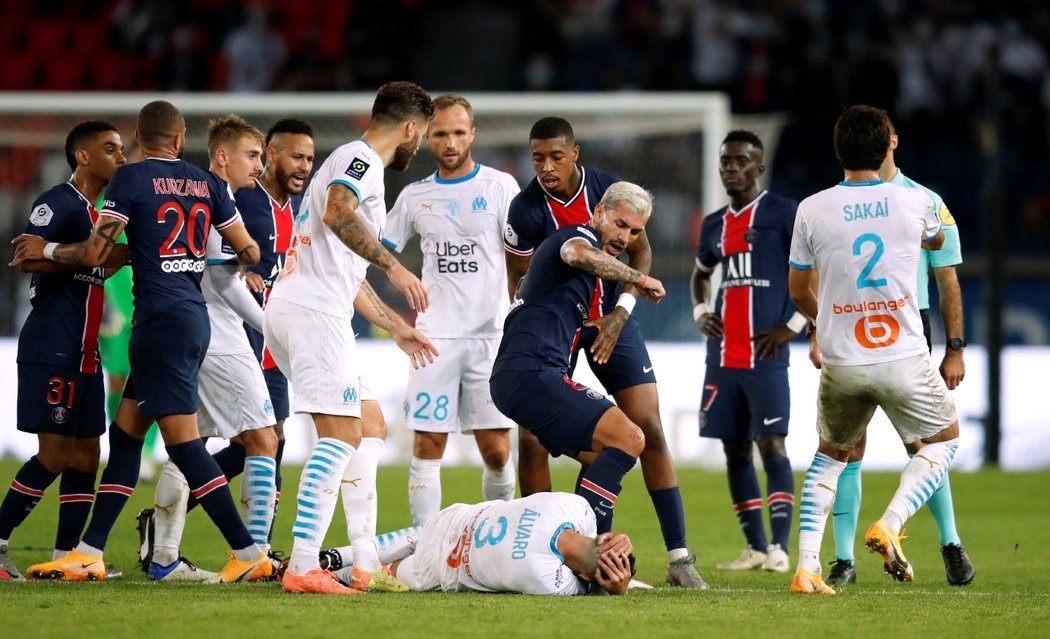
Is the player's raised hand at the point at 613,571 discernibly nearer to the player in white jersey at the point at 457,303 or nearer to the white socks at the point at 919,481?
the white socks at the point at 919,481

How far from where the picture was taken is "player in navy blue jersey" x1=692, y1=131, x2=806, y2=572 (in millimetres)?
8180

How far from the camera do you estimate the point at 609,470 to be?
630 cm

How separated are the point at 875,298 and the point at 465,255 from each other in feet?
8.21

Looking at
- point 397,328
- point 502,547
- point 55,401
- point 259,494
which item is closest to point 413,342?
point 397,328

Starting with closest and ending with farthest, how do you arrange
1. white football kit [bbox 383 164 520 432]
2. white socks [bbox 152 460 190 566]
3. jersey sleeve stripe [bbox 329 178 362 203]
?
jersey sleeve stripe [bbox 329 178 362 203]
white socks [bbox 152 460 190 566]
white football kit [bbox 383 164 520 432]

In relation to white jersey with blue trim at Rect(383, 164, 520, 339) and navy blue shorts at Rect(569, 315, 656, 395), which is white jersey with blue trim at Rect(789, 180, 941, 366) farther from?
white jersey with blue trim at Rect(383, 164, 520, 339)

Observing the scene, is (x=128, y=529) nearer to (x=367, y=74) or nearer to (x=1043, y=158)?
(x=367, y=74)

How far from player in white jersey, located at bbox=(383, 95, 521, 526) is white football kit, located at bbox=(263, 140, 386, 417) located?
129cm

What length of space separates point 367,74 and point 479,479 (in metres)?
10.1

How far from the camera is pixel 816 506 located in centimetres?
643

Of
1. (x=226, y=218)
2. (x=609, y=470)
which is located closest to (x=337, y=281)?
(x=226, y=218)

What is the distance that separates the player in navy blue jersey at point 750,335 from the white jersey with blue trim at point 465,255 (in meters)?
1.48

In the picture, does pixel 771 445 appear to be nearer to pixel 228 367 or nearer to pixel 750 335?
pixel 750 335

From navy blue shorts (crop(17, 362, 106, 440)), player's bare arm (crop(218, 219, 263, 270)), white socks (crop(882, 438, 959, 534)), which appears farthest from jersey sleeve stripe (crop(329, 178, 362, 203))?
white socks (crop(882, 438, 959, 534))
